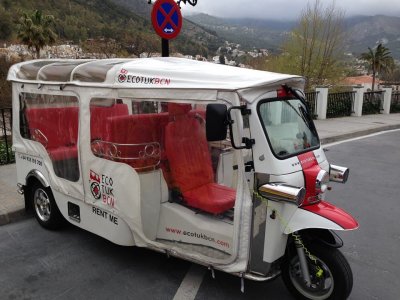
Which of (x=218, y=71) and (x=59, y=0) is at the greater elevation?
(x=59, y=0)

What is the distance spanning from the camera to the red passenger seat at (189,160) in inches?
148

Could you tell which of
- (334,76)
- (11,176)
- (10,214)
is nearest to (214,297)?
(10,214)

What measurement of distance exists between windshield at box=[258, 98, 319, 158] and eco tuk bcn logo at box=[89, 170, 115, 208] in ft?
5.32

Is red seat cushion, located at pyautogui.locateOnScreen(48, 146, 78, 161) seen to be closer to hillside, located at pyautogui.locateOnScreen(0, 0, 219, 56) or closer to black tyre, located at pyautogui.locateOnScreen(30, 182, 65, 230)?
black tyre, located at pyautogui.locateOnScreen(30, 182, 65, 230)

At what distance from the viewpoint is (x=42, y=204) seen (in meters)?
4.91

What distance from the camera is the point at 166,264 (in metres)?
3.96

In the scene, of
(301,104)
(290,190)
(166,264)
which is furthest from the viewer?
(166,264)

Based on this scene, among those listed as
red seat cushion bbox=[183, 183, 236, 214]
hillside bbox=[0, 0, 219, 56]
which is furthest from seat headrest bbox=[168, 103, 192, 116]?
hillside bbox=[0, 0, 219, 56]

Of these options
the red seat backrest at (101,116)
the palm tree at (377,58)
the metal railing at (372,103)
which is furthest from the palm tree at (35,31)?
the red seat backrest at (101,116)

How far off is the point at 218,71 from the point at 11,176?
5084 mm

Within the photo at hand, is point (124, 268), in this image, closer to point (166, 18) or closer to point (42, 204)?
point (42, 204)

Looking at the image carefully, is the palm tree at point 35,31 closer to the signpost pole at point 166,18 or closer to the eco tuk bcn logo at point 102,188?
the signpost pole at point 166,18

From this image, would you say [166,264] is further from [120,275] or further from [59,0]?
[59,0]

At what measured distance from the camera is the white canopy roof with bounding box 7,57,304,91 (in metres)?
3.05
